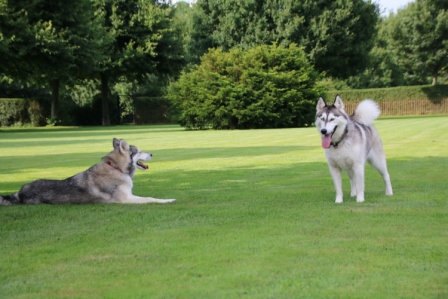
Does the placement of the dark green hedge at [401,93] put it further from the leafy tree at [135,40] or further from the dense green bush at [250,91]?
the dense green bush at [250,91]

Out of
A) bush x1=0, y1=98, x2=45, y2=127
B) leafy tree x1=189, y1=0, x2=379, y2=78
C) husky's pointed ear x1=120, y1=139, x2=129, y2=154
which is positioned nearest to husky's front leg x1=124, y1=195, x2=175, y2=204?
husky's pointed ear x1=120, y1=139, x2=129, y2=154

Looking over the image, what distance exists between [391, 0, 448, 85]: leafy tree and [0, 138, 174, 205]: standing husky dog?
5711 cm

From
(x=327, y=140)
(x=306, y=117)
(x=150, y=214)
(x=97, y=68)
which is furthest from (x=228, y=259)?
(x=97, y=68)

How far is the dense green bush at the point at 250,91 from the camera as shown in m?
37.7

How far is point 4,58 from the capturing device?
38469mm

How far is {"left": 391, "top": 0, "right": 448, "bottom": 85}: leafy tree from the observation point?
6122 centimetres

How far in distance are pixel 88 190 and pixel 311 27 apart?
4530cm

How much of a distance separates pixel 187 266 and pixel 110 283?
0.69m

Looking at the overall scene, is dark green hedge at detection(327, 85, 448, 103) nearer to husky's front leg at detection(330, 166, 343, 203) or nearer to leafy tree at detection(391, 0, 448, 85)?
leafy tree at detection(391, 0, 448, 85)

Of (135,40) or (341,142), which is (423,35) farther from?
(341,142)

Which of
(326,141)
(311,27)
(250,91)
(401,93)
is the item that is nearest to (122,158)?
(326,141)

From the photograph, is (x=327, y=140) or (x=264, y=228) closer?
(x=264, y=228)

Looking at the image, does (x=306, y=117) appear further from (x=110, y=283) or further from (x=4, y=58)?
(x=110, y=283)

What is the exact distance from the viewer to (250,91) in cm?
3806
